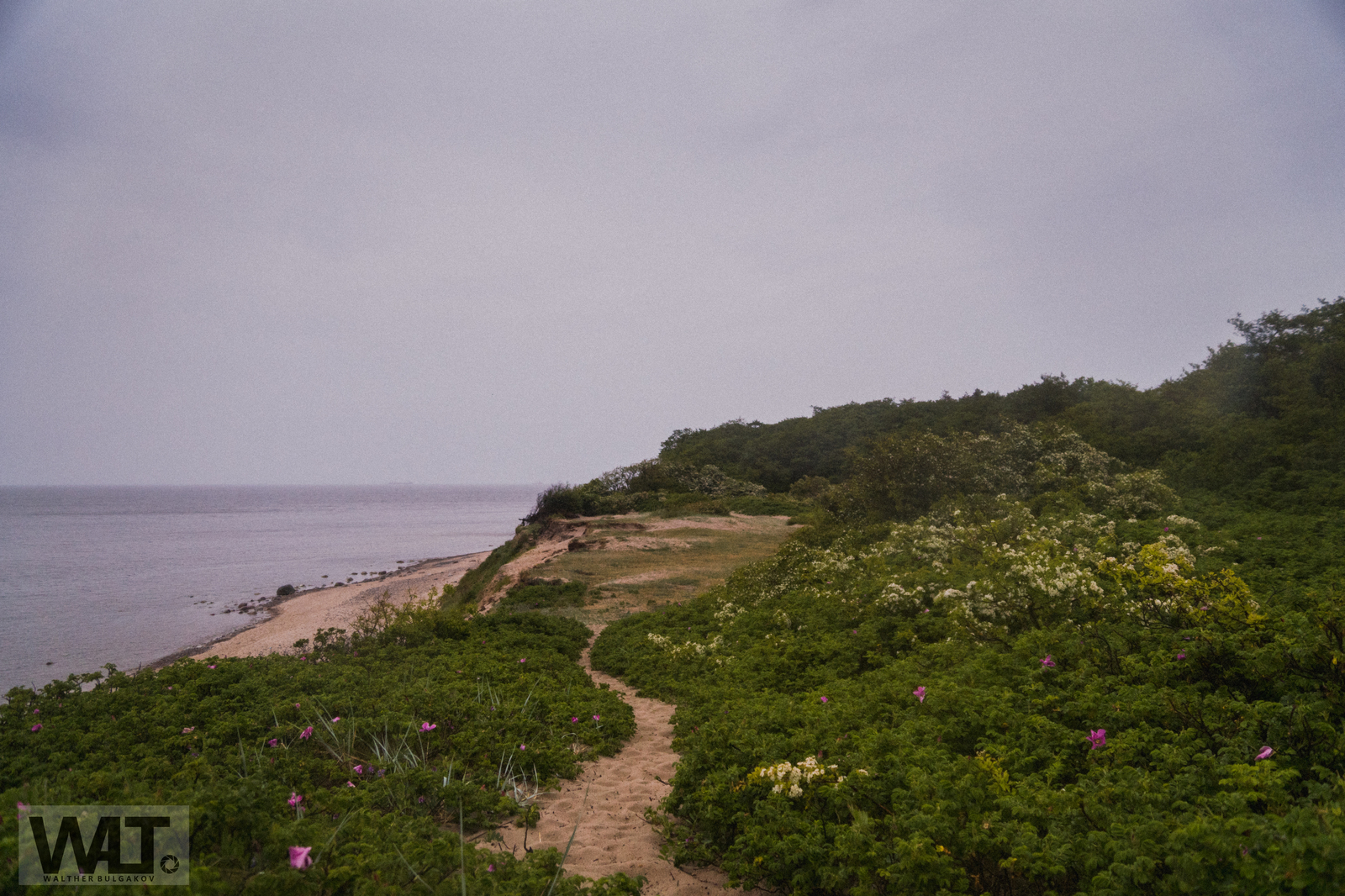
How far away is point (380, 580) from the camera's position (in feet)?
107

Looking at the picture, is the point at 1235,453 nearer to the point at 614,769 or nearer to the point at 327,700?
the point at 614,769

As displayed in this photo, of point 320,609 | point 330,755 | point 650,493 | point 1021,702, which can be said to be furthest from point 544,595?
point 650,493

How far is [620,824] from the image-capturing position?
5234mm

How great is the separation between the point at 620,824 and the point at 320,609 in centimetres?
2437

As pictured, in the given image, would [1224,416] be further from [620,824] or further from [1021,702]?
[620,824]

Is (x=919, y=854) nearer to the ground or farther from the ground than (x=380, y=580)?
farther from the ground

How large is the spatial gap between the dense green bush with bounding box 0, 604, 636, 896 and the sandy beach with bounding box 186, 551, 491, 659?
5.69 metres

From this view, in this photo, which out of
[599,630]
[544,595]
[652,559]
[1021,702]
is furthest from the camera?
[652,559]

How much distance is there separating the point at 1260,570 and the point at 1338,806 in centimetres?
779

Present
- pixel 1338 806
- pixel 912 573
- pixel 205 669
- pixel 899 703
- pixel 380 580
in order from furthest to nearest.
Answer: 1. pixel 380 580
2. pixel 912 573
3. pixel 205 669
4. pixel 899 703
5. pixel 1338 806

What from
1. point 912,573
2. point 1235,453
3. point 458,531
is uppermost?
point 1235,453

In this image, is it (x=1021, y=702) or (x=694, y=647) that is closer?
(x=1021, y=702)

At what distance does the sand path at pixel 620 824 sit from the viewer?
4438 millimetres

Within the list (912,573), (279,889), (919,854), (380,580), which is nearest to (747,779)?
(919,854)
